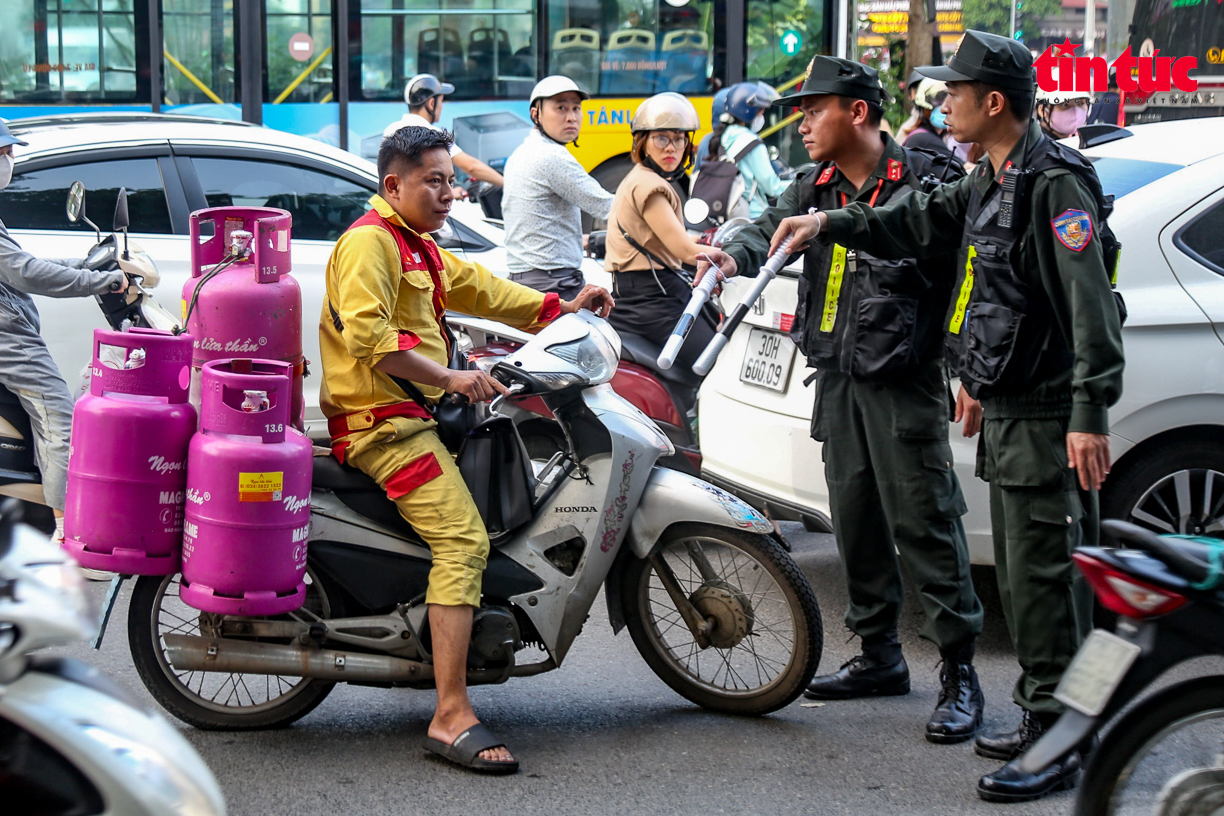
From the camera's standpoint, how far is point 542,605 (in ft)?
12.9

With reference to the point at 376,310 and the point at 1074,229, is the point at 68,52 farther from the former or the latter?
the point at 1074,229

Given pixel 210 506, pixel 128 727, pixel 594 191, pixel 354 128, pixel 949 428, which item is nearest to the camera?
pixel 128 727

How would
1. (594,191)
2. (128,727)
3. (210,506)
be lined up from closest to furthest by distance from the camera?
1. (128,727)
2. (210,506)
3. (594,191)

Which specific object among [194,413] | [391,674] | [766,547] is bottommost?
[391,674]

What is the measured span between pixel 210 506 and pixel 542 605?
38.7 inches

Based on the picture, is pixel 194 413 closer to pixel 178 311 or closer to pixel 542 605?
pixel 542 605

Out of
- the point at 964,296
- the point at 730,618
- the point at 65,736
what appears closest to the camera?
the point at 65,736

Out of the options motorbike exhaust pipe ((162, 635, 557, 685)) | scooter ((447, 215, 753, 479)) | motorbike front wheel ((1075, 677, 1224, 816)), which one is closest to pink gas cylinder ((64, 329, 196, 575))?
motorbike exhaust pipe ((162, 635, 557, 685))

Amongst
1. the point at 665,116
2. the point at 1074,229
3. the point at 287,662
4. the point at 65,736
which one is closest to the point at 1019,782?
the point at 1074,229

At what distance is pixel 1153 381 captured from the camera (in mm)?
4516

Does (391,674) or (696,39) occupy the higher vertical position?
(696,39)

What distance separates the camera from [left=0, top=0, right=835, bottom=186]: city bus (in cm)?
1210

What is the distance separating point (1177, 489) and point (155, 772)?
144 inches

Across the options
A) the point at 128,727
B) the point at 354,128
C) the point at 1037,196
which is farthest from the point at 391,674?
the point at 354,128
